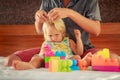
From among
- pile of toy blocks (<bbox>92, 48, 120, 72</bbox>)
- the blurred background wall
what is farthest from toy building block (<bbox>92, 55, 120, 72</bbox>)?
the blurred background wall

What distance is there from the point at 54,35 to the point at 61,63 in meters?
0.23

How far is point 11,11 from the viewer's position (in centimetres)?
169

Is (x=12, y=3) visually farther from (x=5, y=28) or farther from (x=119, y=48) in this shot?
(x=119, y=48)

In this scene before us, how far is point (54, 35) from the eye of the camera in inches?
39.0

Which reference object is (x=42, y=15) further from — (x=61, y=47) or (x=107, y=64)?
(x=107, y=64)

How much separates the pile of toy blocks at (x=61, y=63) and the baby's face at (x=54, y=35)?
0.37 feet

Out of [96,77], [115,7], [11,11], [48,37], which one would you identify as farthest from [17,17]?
[96,77]

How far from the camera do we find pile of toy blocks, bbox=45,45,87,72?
2.53 feet

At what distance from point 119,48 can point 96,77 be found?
86 centimetres

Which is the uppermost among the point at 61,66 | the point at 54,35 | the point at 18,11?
the point at 18,11

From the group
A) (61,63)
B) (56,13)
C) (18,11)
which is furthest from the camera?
(18,11)

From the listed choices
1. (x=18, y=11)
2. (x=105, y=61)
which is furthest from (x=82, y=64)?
(x=18, y=11)

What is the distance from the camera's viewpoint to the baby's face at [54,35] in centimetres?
98

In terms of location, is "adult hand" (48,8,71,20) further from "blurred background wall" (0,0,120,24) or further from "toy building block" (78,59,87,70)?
"blurred background wall" (0,0,120,24)
